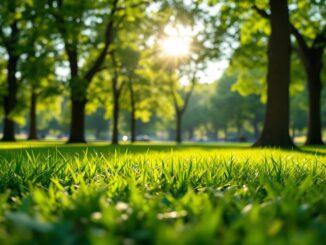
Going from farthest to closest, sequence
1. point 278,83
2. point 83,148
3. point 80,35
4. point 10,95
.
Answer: point 10,95
point 80,35
point 278,83
point 83,148

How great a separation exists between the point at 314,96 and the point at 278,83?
890 centimetres

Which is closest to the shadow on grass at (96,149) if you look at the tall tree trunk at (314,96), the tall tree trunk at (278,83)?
the tall tree trunk at (278,83)

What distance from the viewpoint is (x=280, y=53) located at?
629 inches

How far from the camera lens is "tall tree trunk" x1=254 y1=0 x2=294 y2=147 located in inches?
615

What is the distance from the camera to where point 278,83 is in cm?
1587

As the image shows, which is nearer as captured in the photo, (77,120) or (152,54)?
(77,120)

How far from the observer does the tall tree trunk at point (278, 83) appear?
1563 centimetres

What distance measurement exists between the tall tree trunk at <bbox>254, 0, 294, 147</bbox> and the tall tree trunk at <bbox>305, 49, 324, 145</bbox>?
25.8 feet

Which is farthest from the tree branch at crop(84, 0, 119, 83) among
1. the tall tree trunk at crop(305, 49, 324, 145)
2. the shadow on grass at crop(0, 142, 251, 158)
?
the tall tree trunk at crop(305, 49, 324, 145)

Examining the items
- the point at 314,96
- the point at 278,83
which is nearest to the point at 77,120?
the point at 278,83

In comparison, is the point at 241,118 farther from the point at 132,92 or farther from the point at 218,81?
the point at 132,92

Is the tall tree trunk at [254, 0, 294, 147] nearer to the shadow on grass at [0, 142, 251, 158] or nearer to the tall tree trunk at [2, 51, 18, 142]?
the shadow on grass at [0, 142, 251, 158]

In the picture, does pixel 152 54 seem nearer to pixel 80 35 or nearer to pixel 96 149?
pixel 80 35

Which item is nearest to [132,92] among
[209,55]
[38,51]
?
[209,55]
